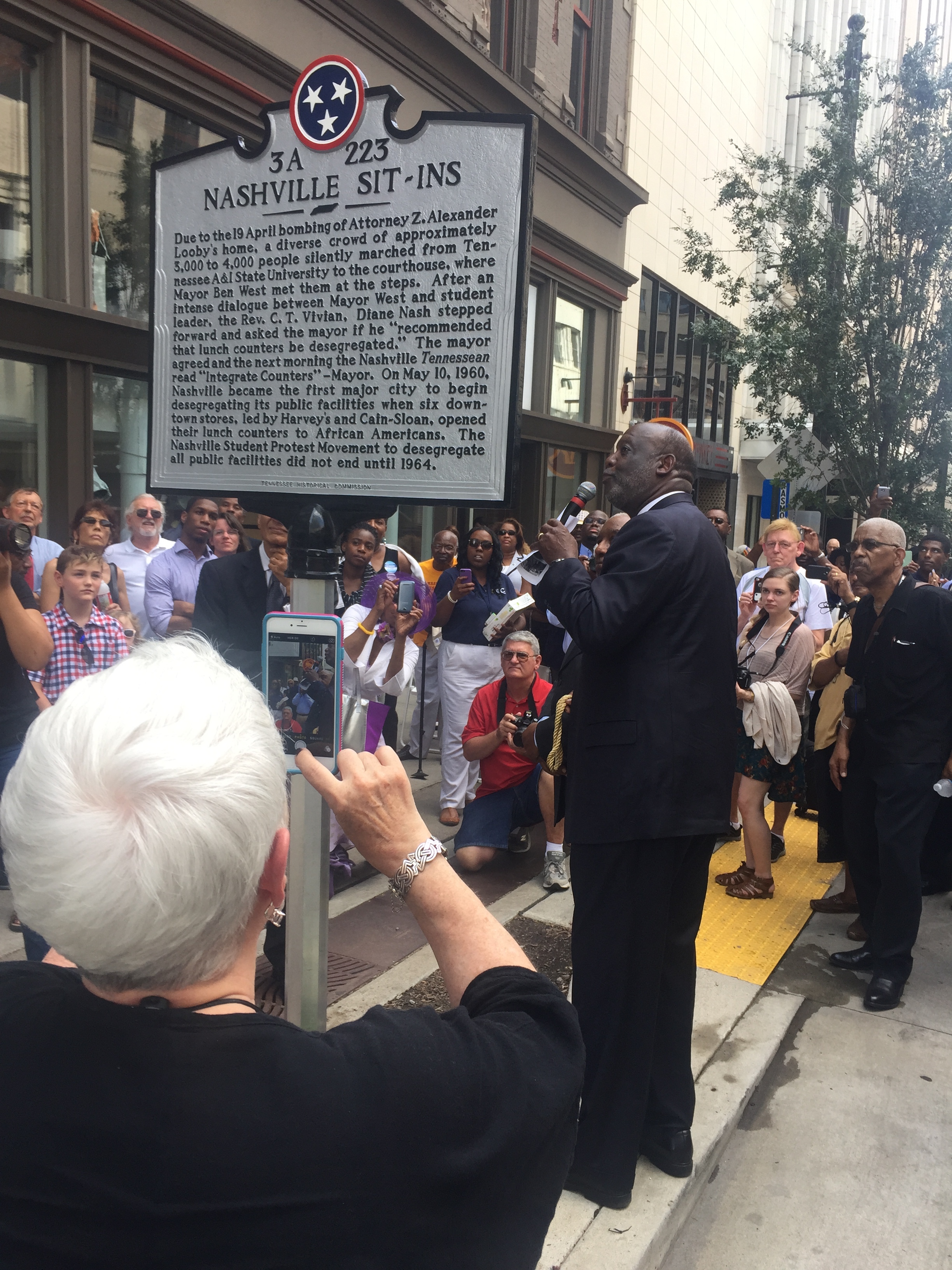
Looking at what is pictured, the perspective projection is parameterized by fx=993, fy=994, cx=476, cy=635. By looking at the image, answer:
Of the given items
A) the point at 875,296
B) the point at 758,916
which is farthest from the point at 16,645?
the point at 875,296

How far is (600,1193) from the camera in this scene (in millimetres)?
2832

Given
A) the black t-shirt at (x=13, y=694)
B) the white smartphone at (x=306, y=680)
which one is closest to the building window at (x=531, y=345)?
the black t-shirt at (x=13, y=694)

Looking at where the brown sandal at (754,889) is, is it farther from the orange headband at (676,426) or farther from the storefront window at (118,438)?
the storefront window at (118,438)

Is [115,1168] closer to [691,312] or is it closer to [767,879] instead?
[767,879]

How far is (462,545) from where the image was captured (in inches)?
272

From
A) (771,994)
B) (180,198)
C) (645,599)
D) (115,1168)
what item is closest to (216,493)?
(180,198)

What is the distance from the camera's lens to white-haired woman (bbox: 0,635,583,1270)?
3.26 ft

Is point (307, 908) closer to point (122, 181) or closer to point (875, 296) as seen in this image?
point (122, 181)

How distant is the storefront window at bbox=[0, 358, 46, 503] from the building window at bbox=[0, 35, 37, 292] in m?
0.61

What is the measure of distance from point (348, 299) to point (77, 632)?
7.88ft

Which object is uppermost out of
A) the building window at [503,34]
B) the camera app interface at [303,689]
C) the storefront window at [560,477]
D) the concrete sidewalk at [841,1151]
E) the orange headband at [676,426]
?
the building window at [503,34]

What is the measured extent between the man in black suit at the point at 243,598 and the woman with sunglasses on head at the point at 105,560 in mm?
1501

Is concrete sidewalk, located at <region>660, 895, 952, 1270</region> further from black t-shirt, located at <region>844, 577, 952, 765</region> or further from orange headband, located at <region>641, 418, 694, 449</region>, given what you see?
orange headband, located at <region>641, 418, 694, 449</region>

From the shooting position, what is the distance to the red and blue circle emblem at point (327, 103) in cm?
238
